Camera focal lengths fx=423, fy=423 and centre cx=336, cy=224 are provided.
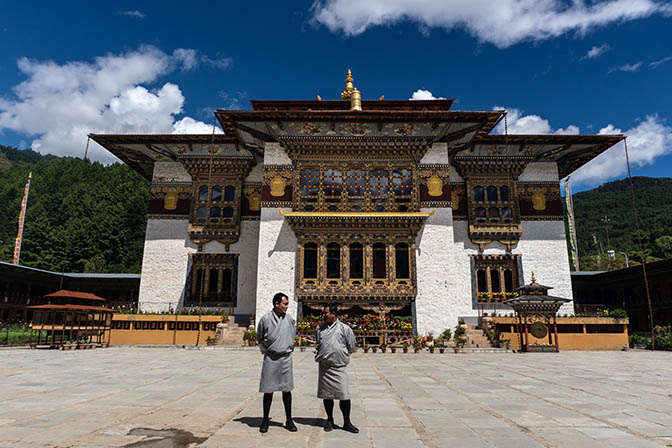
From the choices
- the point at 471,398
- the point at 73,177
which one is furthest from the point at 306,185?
the point at 73,177

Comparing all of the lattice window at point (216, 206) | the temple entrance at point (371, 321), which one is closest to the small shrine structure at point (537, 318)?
the temple entrance at point (371, 321)

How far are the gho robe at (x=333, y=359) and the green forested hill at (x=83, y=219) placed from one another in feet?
153

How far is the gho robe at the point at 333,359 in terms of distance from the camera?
533cm

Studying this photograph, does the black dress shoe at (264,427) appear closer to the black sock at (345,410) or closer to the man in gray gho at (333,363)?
the man in gray gho at (333,363)

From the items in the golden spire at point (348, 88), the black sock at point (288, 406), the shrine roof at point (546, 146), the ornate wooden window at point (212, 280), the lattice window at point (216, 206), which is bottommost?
the black sock at point (288, 406)

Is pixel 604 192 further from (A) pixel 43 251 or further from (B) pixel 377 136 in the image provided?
(A) pixel 43 251

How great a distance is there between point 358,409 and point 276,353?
1.78m

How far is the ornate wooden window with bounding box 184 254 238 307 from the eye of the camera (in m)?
25.6

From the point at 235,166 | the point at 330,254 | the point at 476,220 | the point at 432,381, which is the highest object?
the point at 235,166

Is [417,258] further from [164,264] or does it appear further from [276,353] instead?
[276,353]

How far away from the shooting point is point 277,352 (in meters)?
5.41

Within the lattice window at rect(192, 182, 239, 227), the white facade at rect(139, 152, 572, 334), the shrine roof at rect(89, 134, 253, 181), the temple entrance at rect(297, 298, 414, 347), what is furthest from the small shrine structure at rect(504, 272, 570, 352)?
the shrine roof at rect(89, 134, 253, 181)

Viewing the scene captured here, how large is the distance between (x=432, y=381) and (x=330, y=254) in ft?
46.8

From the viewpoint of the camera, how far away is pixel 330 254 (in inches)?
914
